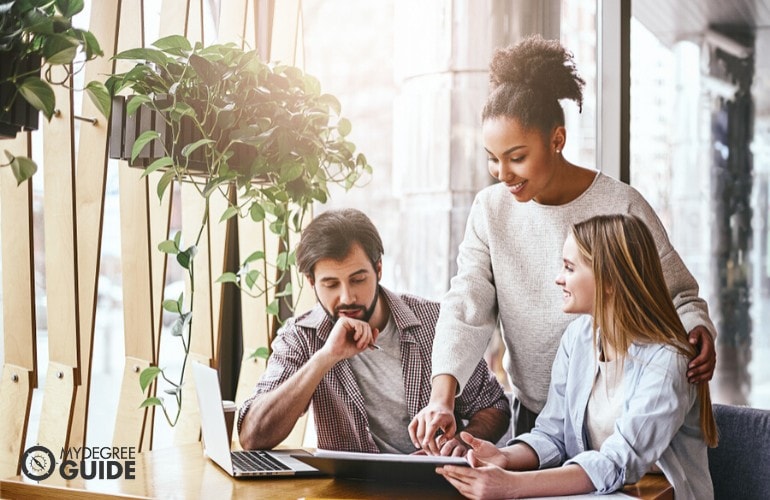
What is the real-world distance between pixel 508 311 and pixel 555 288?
13 cm

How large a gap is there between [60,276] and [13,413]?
34cm

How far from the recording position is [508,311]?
7.09 ft

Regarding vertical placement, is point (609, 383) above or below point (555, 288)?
below

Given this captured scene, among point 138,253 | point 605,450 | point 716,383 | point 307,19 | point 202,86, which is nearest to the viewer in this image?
point 605,450

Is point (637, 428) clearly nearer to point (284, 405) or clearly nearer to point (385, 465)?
point (385, 465)

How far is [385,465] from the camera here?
5.69ft

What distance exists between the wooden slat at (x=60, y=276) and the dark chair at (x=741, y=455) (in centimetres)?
153

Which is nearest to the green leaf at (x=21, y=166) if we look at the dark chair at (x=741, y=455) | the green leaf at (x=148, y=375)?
the green leaf at (x=148, y=375)

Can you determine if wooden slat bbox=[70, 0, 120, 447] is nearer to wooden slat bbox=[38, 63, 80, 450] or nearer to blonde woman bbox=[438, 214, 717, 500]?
wooden slat bbox=[38, 63, 80, 450]

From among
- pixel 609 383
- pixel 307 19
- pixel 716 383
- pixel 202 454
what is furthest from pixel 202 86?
pixel 716 383

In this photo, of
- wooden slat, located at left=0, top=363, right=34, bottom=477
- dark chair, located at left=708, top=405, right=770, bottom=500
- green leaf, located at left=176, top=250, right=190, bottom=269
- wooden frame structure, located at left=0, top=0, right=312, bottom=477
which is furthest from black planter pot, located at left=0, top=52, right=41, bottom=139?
dark chair, located at left=708, top=405, right=770, bottom=500

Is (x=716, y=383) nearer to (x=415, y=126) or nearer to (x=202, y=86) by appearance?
(x=415, y=126)

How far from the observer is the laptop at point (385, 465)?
5.53ft

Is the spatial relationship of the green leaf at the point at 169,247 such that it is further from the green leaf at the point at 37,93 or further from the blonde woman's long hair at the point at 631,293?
the blonde woman's long hair at the point at 631,293
